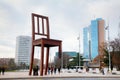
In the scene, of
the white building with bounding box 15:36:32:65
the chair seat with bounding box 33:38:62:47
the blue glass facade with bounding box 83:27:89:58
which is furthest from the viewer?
the white building with bounding box 15:36:32:65

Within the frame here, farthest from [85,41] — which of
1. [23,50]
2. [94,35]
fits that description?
[23,50]

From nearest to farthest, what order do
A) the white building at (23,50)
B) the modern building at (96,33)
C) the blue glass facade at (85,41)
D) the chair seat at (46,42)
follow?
the chair seat at (46,42)
the modern building at (96,33)
the blue glass facade at (85,41)
the white building at (23,50)

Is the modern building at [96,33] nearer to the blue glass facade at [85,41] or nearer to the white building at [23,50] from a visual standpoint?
the blue glass facade at [85,41]

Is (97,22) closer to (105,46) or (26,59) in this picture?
(105,46)

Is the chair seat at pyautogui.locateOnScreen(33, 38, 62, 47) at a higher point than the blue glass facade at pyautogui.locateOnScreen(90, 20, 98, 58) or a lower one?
lower

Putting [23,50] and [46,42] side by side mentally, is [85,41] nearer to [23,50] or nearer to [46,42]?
[23,50]

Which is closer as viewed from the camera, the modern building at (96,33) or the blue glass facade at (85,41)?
the modern building at (96,33)

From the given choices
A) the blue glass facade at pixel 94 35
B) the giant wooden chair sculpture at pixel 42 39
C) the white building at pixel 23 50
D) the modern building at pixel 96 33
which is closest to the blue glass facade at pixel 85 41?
the modern building at pixel 96 33

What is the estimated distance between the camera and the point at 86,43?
10581 cm

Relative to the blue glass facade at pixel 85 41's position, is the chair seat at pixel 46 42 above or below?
below

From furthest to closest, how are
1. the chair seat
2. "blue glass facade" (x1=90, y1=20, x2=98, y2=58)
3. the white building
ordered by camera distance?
1. the white building
2. "blue glass facade" (x1=90, y1=20, x2=98, y2=58)
3. the chair seat

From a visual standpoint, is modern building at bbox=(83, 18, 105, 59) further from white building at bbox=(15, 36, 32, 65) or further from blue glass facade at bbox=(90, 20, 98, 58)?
white building at bbox=(15, 36, 32, 65)

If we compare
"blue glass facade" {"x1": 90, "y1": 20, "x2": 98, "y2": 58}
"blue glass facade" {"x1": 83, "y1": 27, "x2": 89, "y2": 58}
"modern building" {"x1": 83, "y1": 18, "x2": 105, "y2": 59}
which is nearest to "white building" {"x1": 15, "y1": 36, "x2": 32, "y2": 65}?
"blue glass facade" {"x1": 83, "y1": 27, "x2": 89, "y2": 58}

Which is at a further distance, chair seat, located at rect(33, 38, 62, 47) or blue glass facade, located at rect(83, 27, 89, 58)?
blue glass facade, located at rect(83, 27, 89, 58)
